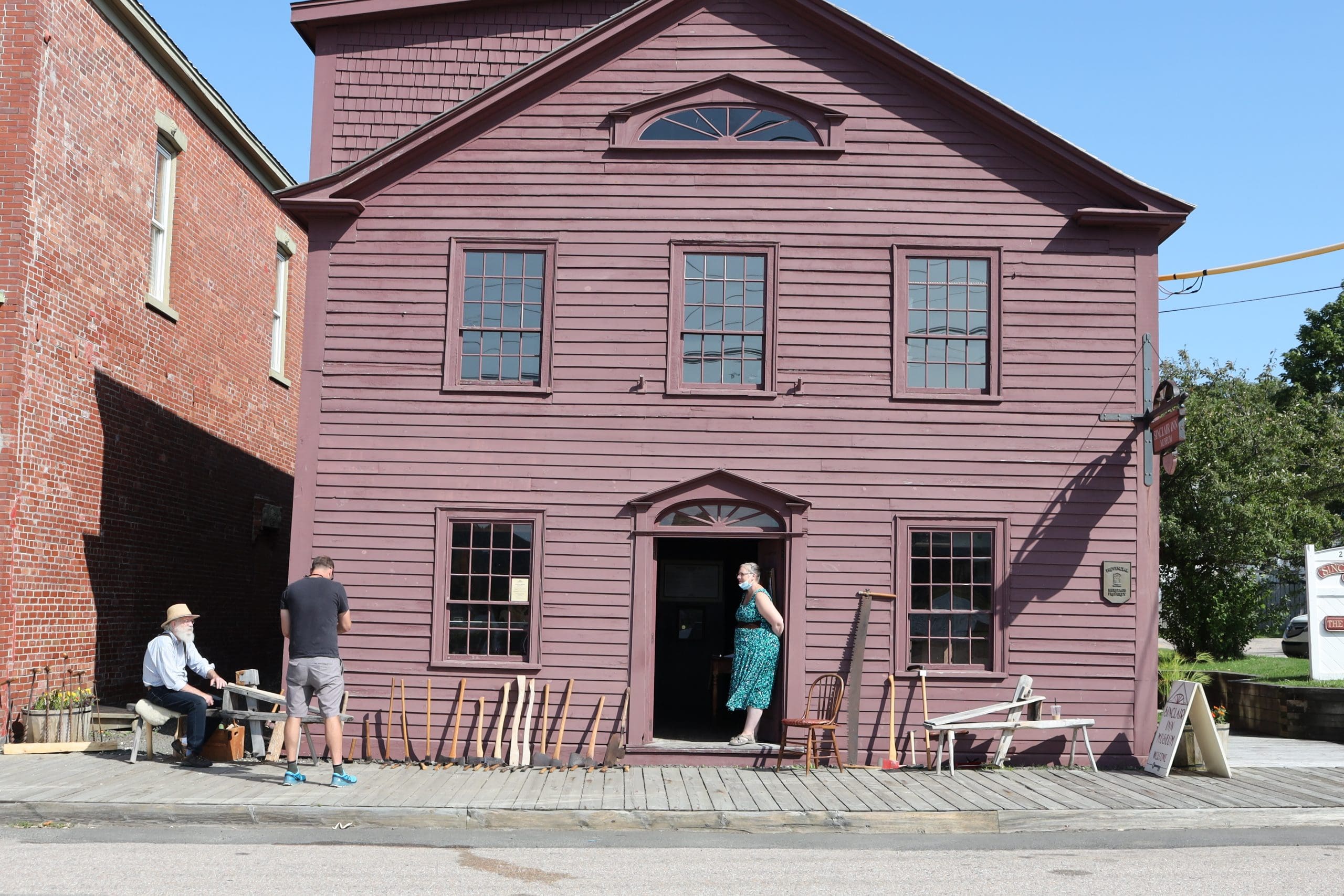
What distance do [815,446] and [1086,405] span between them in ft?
9.10

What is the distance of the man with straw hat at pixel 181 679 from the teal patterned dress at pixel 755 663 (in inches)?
194

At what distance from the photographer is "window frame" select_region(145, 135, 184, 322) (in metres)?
16.0

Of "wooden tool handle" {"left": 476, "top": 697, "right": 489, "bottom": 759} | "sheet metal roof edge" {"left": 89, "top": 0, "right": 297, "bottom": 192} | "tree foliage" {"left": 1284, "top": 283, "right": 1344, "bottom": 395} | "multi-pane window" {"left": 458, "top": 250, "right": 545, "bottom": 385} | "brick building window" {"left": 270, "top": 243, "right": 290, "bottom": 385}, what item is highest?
"tree foliage" {"left": 1284, "top": 283, "right": 1344, "bottom": 395}

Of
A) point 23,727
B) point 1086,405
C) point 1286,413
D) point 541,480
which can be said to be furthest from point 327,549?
point 1286,413

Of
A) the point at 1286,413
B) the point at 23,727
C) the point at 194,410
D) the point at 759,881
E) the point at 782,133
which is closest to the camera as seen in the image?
the point at 759,881

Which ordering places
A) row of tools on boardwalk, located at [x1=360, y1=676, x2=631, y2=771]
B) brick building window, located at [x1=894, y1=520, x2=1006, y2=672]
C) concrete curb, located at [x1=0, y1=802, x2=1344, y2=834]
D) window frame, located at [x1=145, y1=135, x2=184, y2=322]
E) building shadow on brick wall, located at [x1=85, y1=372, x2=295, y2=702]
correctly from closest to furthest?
1. concrete curb, located at [x1=0, y1=802, x2=1344, y2=834]
2. row of tools on boardwalk, located at [x1=360, y1=676, x2=631, y2=771]
3. brick building window, located at [x1=894, y1=520, x2=1006, y2=672]
4. building shadow on brick wall, located at [x1=85, y1=372, x2=295, y2=702]
5. window frame, located at [x1=145, y1=135, x2=184, y2=322]

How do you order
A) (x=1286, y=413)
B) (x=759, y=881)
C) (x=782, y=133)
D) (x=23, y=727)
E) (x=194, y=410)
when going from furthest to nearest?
1. (x=1286, y=413)
2. (x=194, y=410)
3. (x=782, y=133)
4. (x=23, y=727)
5. (x=759, y=881)

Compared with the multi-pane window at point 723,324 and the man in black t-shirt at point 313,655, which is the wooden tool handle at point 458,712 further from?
the multi-pane window at point 723,324

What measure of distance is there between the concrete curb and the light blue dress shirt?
241cm

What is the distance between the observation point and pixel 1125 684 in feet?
41.9

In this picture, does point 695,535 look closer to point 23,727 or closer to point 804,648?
point 804,648

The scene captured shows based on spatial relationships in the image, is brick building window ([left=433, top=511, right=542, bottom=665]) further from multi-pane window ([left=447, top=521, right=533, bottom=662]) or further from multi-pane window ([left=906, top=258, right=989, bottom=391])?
multi-pane window ([left=906, top=258, right=989, bottom=391])

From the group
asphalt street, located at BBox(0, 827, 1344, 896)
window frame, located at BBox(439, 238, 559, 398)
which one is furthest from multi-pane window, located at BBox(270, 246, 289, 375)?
asphalt street, located at BBox(0, 827, 1344, 896)

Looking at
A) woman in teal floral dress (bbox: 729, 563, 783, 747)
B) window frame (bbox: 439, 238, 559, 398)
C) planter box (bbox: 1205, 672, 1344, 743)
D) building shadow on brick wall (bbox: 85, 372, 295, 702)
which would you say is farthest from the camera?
planter box (bbox: 1205, 672, 1344, 743)
